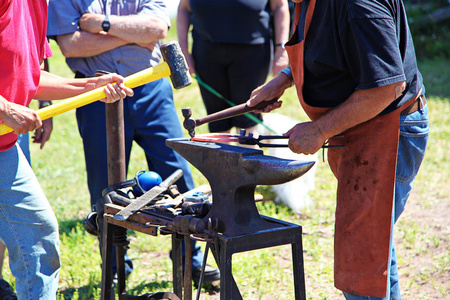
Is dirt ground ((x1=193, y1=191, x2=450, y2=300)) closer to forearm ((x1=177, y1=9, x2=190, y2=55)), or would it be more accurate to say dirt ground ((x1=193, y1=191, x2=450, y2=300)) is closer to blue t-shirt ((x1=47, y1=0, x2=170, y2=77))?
blue t-shirt ((x1=47, y1=0, x2=170, y2=77))

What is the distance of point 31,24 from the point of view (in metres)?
2.39

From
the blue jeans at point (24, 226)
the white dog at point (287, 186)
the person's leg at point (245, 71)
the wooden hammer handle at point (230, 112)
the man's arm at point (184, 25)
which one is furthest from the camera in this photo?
the man's arm at point (184, 25)

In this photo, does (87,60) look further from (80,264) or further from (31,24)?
(80,264)

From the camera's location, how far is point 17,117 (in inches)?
89.0

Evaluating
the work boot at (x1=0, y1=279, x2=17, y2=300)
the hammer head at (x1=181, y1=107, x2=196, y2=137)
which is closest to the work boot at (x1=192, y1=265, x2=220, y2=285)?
the work boot at (x1=0, y1=279, x2=17, y2=300)

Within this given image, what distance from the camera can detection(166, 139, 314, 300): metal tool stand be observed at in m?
2.11

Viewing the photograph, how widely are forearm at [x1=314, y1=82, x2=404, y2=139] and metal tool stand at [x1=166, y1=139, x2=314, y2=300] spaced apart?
0.23 metres

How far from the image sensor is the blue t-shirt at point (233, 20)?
14.8 ft

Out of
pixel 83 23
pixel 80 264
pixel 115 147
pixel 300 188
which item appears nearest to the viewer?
pixel 115 147

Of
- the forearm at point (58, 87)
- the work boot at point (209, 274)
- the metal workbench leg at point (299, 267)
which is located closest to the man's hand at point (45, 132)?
the forearm at point (58, 87)

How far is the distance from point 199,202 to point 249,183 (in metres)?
0.40

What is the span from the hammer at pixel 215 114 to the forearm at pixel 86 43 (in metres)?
0.96

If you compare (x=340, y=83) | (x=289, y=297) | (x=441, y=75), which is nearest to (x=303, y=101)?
(x=340, y=83)

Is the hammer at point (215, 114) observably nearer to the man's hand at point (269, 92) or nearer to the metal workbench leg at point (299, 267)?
the man's hand at point (269, 92)
